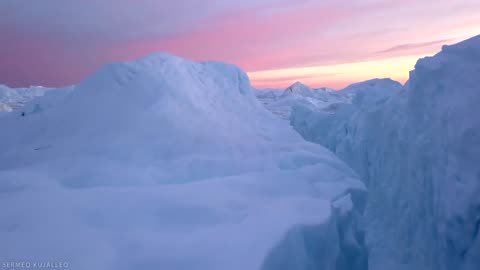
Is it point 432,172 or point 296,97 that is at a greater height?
point 432,172

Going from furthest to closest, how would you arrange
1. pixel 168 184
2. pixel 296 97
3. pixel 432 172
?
pixel 296 97, pixel 168 184, pixel 432 172

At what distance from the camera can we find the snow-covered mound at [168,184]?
477 centimetres

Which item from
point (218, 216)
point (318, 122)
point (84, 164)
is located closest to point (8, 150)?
point (84, 164)

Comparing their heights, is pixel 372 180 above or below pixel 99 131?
below

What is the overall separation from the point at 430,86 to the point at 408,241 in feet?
10.8

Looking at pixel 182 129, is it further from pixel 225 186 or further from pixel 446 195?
pixel 446 195

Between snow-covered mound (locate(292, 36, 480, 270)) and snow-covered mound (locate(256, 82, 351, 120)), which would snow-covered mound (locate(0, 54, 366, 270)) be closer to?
snow-covered mound (locate(292, 36, 480, 270))

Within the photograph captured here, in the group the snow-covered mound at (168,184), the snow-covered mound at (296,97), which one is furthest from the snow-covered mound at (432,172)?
the snow-covered mound at (296,97)

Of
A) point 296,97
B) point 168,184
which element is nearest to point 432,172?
point 168,184

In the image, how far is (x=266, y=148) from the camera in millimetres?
11422

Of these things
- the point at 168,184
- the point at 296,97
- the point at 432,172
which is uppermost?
the point at 432,172

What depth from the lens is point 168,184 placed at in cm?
765

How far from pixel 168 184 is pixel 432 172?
513 cm

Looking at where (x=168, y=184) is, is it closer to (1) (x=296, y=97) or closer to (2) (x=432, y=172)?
(2) (x=432, y=172)
